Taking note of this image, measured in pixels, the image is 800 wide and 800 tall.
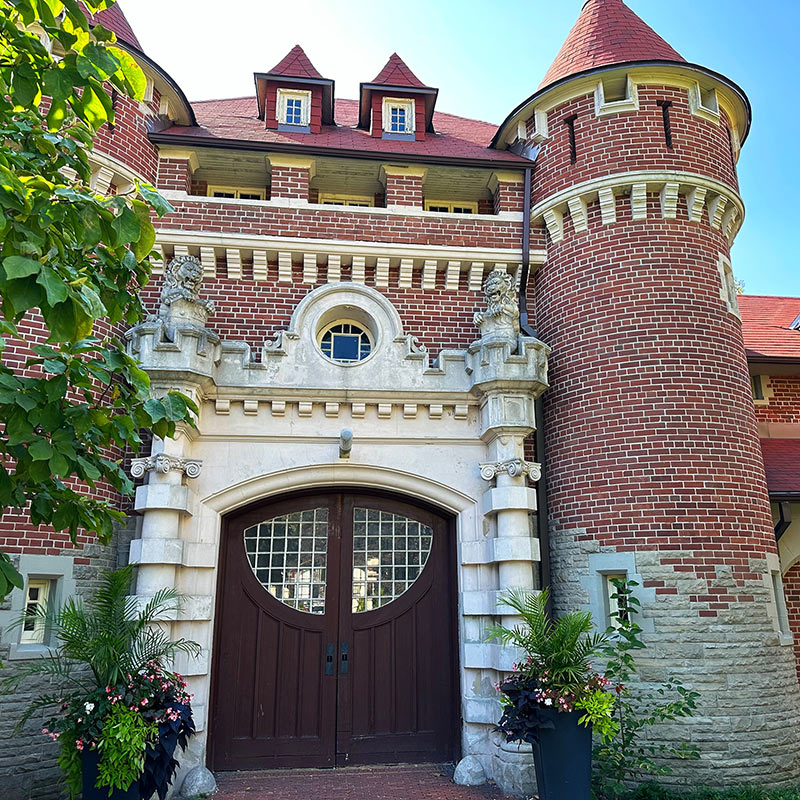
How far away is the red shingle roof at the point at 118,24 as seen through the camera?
10.2m

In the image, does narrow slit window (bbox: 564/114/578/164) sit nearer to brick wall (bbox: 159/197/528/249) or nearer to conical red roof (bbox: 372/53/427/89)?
brick wall (bbox: 159/197/528/249)

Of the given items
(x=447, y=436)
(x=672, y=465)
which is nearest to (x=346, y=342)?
(x=447, y=436)

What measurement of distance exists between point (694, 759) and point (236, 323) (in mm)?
7425

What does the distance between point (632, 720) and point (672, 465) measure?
290 cm

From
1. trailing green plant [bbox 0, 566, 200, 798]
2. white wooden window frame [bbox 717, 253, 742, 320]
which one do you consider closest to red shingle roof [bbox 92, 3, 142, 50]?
trailing green plant [bbox 0, 566, 200, 798]

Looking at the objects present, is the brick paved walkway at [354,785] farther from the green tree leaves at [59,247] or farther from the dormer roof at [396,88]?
the dormer roof at [396,88]

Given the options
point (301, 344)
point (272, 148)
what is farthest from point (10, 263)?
point (272, 148)

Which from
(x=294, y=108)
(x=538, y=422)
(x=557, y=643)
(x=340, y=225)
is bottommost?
(x=557, y=643)

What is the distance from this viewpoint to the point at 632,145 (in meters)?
9.45

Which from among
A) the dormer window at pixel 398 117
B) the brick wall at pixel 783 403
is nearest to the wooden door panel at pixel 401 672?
the brick wall at pixel 783 403

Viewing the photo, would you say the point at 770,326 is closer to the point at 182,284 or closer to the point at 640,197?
the point at 640,197

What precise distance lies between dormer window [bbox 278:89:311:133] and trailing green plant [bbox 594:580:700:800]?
869 cm

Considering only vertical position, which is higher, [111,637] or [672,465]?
[672,465]

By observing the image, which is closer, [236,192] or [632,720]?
[632,720]
